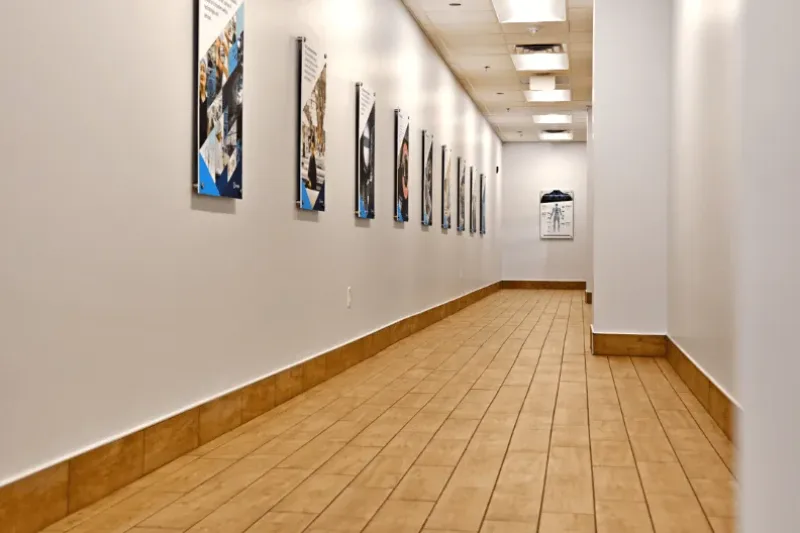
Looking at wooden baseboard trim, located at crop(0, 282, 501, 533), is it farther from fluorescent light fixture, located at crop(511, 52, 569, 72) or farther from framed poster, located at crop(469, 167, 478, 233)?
framed poster, located at crop(469, 167, 478, 233)

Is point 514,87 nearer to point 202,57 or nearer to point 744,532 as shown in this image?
point 202,57

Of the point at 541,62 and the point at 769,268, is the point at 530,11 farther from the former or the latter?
the point at 769,268

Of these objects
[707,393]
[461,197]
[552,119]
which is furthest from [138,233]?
[552,119]

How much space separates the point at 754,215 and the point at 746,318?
0.34 feet

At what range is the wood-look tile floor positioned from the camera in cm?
293

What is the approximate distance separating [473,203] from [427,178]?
199 inches

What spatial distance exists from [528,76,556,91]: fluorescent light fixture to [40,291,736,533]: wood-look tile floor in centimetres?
752

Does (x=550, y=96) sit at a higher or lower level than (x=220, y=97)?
higher

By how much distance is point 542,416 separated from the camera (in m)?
4.89

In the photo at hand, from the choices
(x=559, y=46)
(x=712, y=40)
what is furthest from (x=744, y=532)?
(x=559, y=46)

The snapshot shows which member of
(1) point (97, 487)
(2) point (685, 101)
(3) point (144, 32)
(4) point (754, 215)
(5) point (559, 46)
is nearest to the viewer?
(4) point (754, 215)

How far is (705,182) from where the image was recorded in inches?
206

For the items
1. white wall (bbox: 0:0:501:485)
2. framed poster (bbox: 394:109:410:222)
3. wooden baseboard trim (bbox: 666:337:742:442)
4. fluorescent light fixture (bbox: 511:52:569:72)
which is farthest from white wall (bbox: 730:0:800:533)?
fluorescent light fixture (bbox: 511:52:569:72)

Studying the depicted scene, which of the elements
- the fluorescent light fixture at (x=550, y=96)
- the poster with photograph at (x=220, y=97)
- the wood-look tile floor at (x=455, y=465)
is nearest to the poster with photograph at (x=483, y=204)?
the fluorescent light fixture at (x=550, y=96)
